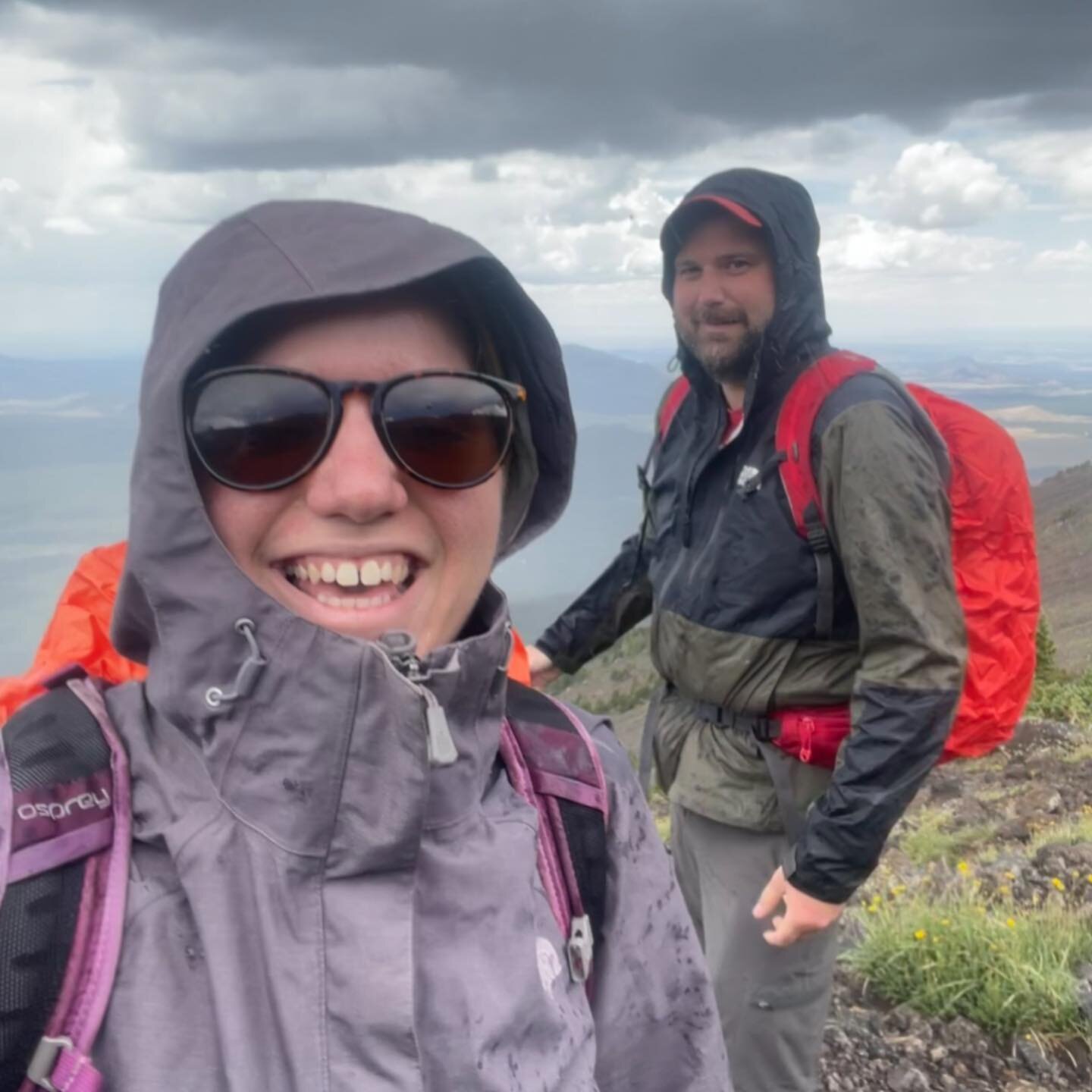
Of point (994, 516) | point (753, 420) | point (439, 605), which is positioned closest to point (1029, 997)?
point (994, 516)

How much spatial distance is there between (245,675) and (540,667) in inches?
114

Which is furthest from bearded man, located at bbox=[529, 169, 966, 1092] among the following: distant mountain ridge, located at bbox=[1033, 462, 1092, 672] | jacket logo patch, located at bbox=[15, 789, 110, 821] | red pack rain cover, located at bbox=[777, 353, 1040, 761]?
distant mountain ridge, located at bbox=[1033, 462, 1092, 672]

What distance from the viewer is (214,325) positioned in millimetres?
1508

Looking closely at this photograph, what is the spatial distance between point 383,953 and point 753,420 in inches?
93.7

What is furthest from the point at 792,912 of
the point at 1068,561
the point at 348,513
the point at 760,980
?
the point at 1068,561

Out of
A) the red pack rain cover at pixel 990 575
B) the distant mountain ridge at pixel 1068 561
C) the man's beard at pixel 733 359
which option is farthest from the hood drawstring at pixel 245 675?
the distant mountain ridge at pixel 1068 561

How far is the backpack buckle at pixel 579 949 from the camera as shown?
1.76 meters

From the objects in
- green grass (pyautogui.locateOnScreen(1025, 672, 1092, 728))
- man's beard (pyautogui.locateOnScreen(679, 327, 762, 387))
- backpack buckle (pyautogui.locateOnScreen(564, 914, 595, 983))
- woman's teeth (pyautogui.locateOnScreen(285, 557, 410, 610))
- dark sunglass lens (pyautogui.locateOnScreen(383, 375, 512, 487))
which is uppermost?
dark sunglass lens (pyautogui.locateOnScreen(383, 375, 512, 487))

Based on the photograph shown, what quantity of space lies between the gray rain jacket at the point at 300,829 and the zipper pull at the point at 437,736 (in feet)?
0.05

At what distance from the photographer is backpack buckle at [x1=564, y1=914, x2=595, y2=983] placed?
176 centimetres

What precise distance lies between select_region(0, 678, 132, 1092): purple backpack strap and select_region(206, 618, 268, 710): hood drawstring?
164 mm

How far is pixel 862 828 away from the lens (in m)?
3.17

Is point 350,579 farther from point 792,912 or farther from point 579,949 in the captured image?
point 792,912

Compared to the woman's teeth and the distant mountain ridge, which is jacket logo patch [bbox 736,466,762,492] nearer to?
the woman's teeth
